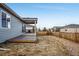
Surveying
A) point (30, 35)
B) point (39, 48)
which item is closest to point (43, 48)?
point (39, 48)

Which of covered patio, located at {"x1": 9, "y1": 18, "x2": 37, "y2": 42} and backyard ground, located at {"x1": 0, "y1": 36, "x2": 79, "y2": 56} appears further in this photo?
covered patio, located at {"x1": 9, "y1": 18, "x2": 37, "y2": 42}

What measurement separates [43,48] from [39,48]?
0.13 metres

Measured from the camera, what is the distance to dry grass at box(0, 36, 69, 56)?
5.39m

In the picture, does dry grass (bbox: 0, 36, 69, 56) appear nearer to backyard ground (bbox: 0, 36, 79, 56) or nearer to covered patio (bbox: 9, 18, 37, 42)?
backyard ground (bbox: 0, 36, 79, 56)

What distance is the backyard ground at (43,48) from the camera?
539cm

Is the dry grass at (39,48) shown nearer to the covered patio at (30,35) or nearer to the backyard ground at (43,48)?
the backyard ground at (43,48)

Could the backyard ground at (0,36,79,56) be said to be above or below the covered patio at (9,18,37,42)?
below

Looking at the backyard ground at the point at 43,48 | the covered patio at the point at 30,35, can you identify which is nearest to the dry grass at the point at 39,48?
the backyard ground at the point at 43,48

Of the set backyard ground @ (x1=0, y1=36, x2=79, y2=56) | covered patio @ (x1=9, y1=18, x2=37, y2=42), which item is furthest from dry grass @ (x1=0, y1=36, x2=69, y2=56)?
covered patio @ (x1=9, y1=18, x2=37, y2=42)

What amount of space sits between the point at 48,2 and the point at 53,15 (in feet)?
1.62

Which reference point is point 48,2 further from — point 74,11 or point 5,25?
point 5,25

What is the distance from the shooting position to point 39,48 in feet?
18.7

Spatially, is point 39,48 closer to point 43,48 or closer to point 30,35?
point 43,48

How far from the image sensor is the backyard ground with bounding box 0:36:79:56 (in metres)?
5.39
